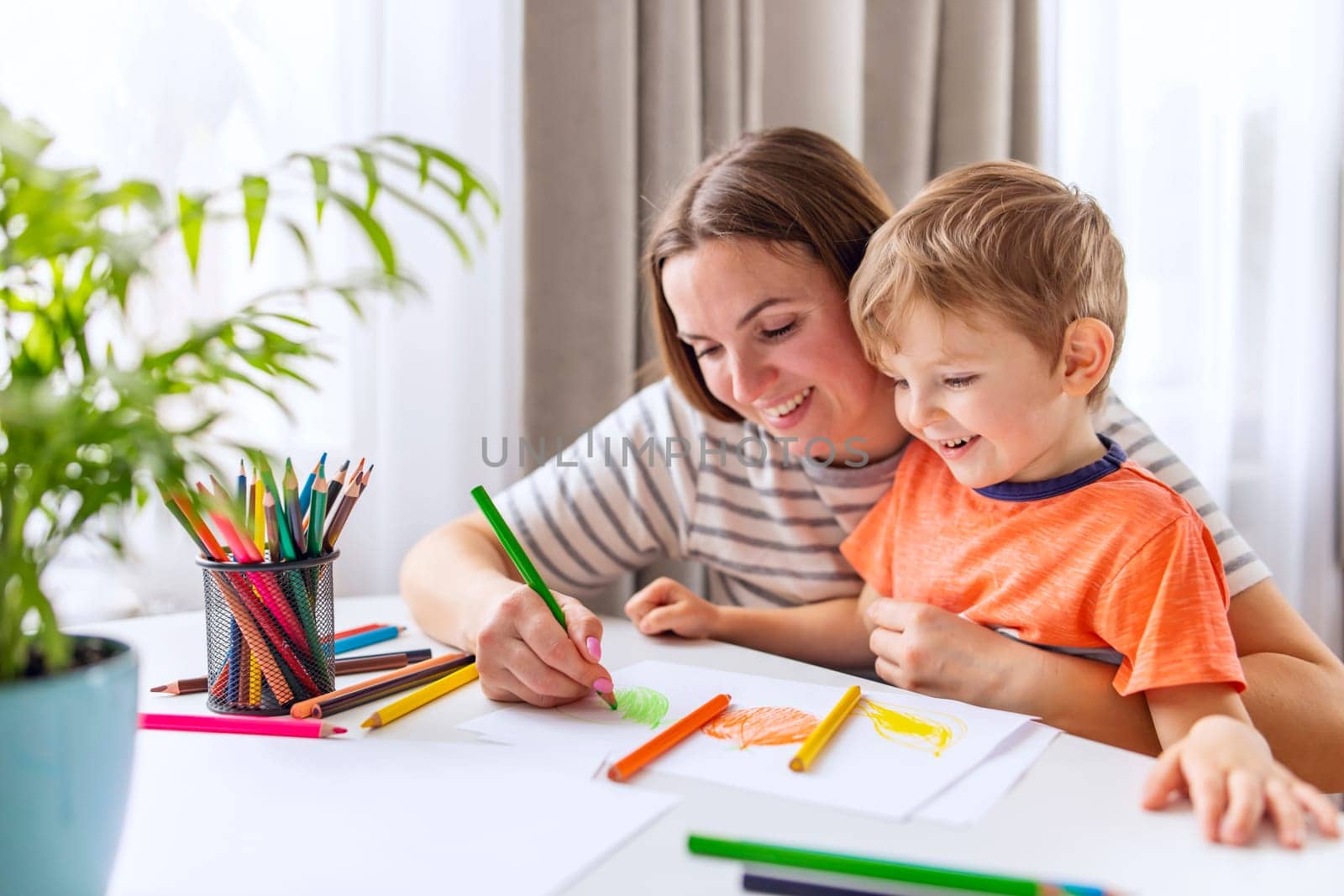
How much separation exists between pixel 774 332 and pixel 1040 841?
60 cm

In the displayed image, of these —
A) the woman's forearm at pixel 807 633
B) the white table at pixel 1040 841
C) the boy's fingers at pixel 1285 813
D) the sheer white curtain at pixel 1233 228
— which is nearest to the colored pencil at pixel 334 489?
the white table at pixel 1040 841

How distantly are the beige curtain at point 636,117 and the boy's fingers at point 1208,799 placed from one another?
1.03m

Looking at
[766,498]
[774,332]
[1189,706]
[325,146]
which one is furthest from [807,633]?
[325,146]

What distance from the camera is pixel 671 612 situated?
1022 mm

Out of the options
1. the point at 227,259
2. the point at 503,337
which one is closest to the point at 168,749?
the point at 227,259

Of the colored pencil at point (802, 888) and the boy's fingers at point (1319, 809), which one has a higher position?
the boy's fingers at point (1319, 809)

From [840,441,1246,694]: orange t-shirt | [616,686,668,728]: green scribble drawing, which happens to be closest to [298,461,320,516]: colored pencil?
[616,686,668,728]: green scribble drawing

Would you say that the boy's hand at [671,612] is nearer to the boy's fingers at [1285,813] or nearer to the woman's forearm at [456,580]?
the woman's forearm at [456,580]

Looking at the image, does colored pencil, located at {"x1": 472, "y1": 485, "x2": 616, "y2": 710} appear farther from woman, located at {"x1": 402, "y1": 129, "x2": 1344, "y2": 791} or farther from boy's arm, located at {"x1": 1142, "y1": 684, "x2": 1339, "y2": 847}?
boy's arm, located at {"x1": 1142, "y1": 684, "x2": 1339, "y2": 847}

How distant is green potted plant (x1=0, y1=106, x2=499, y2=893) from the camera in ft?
1.50

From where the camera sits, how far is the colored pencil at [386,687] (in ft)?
2.59

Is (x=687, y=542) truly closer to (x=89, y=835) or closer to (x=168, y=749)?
(x=168, y=749)

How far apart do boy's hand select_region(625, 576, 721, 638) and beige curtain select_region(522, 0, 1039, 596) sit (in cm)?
54

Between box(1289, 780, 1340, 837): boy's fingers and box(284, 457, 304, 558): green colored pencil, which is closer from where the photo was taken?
box(1289, 780, 1340, 837): boy's fingers
